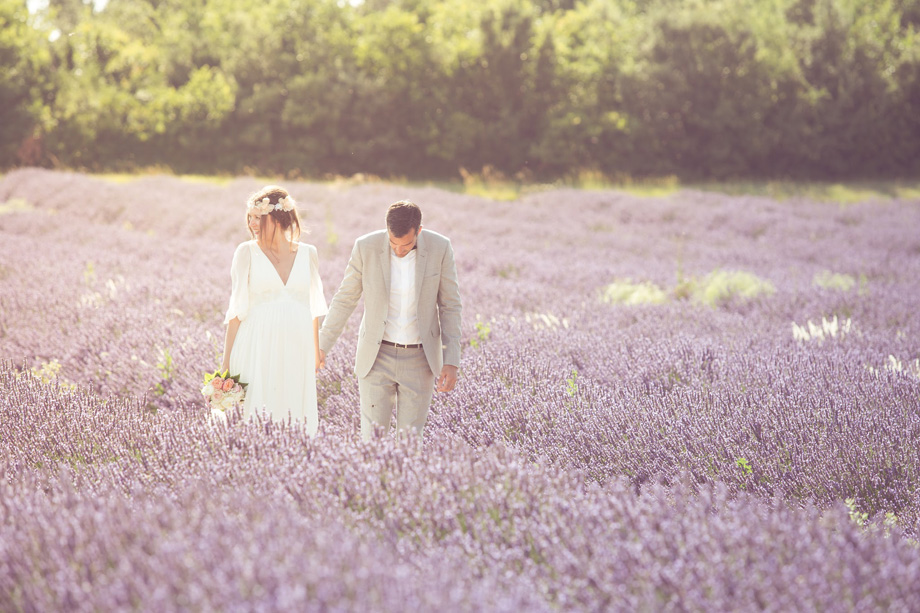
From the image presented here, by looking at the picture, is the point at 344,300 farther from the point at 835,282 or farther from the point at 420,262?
the point at 835,282

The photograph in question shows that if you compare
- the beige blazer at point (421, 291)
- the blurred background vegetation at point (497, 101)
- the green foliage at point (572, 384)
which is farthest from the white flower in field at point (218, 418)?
the blurred background vegetation at point (497, 101)

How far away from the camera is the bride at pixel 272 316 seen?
2965mm

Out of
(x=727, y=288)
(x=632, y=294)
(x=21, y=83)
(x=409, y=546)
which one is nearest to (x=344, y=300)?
(x=409, y=546)

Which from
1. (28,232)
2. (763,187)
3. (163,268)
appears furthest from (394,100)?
(163,268)

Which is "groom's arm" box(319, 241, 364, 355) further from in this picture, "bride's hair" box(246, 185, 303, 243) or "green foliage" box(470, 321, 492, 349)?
"green foliage" box(470, 321, 492, 349)

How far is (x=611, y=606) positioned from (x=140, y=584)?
856 mm

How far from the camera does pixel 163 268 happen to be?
6.63 m

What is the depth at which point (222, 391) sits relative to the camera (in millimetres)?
2816

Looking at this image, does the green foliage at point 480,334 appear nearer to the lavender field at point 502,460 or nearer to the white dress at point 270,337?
the lavender field at point 502,460

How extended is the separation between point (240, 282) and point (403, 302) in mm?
712

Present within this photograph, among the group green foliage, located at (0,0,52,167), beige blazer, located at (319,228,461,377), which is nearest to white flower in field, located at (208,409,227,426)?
beige blazer, located at (319,228,461,377)

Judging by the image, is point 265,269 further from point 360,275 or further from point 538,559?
point 538,559

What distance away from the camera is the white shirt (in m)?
2.85

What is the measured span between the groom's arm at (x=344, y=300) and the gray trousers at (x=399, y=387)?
0.80 feet
